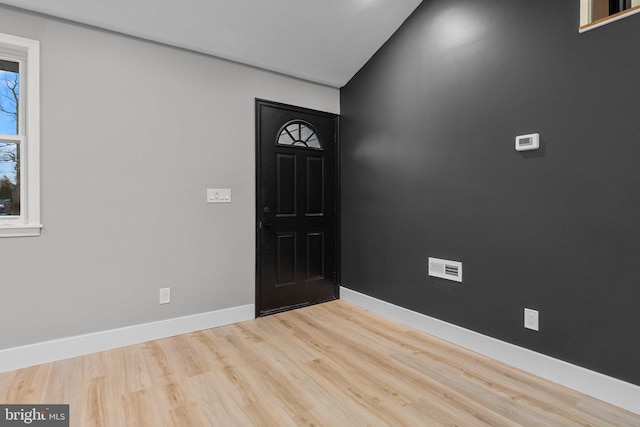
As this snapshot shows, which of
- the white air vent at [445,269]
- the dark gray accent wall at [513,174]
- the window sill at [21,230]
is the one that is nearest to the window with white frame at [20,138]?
the window sill at [21,230]

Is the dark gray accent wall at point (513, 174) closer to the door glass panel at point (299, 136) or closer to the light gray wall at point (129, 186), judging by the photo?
the door glass panel at point (299, 136)

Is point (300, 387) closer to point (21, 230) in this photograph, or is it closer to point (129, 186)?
point (129, 186)

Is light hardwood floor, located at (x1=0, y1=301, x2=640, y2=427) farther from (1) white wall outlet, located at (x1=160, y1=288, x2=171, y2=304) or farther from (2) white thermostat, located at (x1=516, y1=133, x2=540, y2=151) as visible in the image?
(2) white thermostat, located at (x1=516, y1=133, x2=540, y2=151)

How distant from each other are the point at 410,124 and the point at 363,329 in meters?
1.91

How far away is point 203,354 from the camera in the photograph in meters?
2.46

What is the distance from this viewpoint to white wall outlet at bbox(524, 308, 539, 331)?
7.12 ft

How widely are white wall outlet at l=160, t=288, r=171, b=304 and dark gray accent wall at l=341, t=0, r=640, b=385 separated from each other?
76.7 inches

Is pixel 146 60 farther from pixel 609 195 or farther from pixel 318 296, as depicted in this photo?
pixel 609 195

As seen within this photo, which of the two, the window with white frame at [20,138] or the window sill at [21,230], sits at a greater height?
the window with white frame at [20,138]

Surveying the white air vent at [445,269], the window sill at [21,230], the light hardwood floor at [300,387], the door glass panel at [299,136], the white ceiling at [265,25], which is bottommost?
the light hardwood floor at [300,387]

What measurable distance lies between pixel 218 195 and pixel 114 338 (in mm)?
1396

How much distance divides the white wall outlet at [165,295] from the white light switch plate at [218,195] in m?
0.84

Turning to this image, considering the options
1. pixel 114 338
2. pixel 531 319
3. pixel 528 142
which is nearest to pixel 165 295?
pixel 114 338

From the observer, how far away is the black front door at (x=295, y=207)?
3270 mm
